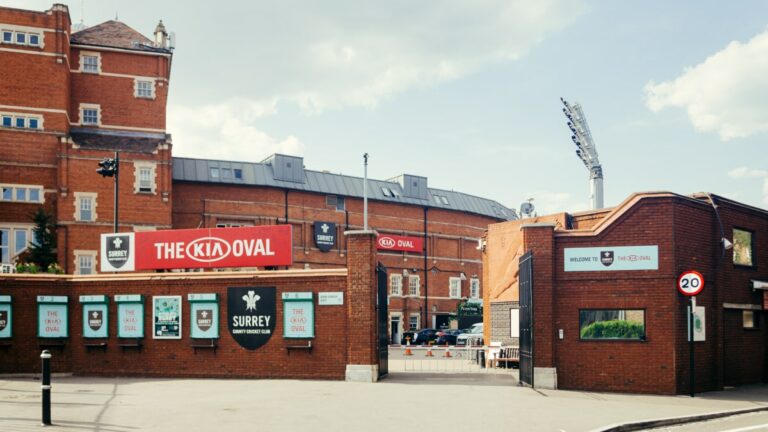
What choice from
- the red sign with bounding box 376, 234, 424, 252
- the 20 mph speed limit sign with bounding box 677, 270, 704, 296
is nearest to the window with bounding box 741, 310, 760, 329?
the 20 mph speed limit sign with bounding box 677, 270, 704, 296

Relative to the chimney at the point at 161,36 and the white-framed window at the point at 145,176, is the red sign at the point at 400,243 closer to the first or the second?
the white-framed window at the point at 145,176

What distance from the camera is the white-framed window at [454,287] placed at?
→ 67.1 metres

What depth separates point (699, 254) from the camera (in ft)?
69.8

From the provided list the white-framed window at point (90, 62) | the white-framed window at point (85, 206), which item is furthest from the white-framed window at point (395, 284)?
the white-framed window at point (90, 62)

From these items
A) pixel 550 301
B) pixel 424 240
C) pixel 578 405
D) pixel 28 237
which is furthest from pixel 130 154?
pixel 578 405

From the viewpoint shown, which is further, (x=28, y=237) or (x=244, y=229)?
(x=28, y=237)

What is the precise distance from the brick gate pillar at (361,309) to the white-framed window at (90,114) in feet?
115

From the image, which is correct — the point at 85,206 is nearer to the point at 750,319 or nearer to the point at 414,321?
the point at 414,321

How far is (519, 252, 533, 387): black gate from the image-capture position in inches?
810

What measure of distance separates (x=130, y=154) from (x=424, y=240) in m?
27.2

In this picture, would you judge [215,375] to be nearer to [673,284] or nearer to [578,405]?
[578,405]

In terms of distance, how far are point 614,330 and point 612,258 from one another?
1.94 meters

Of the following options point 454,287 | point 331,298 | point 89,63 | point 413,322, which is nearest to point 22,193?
point 89,63

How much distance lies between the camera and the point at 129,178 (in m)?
48.2
